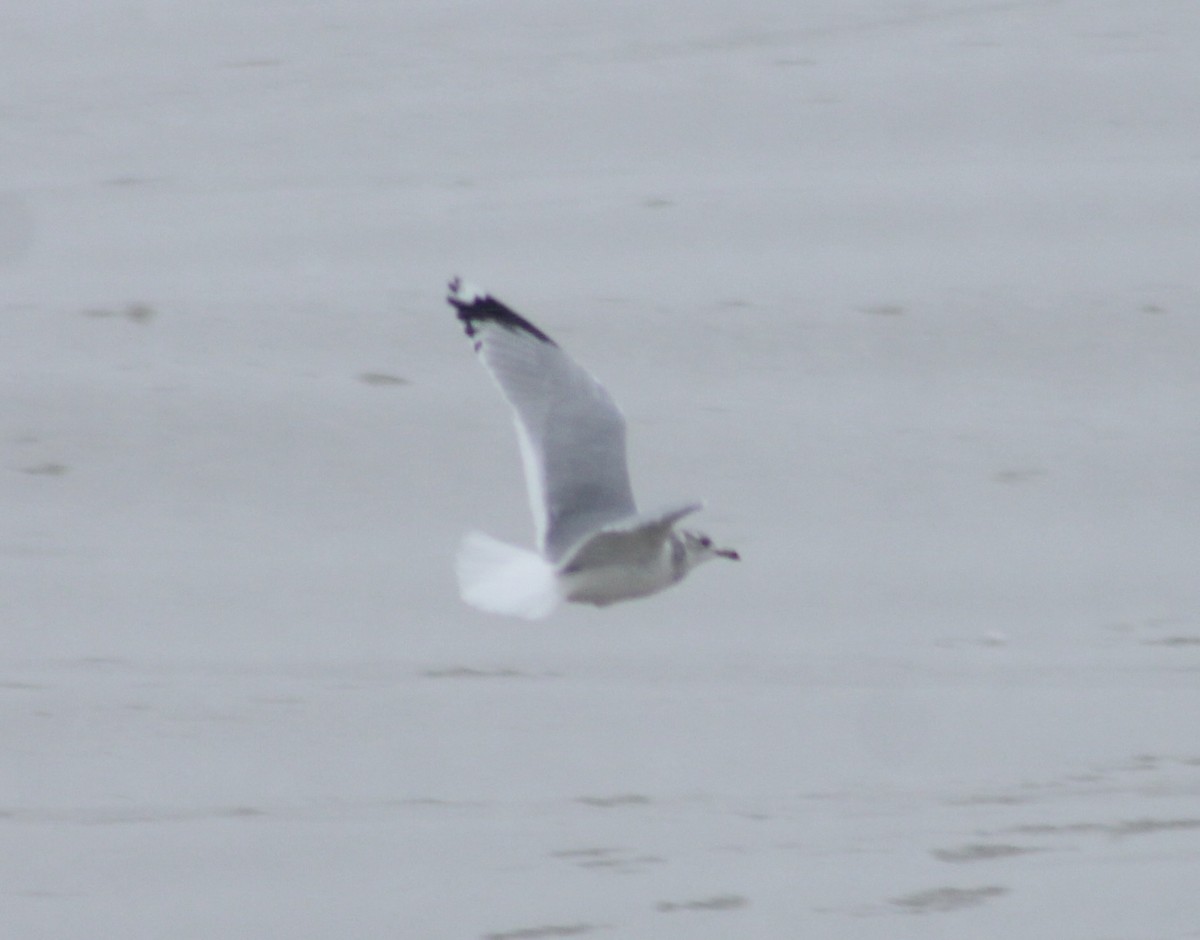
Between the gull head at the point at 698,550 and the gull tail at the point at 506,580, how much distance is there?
1.19 ft

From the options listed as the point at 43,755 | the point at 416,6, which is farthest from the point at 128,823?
the point at 416,6

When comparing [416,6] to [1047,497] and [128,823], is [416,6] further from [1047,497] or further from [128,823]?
[128,823]

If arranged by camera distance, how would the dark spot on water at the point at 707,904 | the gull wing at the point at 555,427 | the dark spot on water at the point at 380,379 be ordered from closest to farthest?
1. the dark spot on water at the point at 707,904
2. the gull wing at the point at 555,427
3. the dark spot on water at the point at 380,379

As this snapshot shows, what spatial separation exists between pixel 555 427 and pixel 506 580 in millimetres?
439

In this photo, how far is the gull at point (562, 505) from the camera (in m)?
3.81

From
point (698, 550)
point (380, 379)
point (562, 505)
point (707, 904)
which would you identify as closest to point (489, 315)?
point (562, 505)

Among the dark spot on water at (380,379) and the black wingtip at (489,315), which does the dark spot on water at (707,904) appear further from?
the dark spot on water at (380,379)

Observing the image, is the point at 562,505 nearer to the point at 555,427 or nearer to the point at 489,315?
the point at 555,427

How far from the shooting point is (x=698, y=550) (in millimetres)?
4266

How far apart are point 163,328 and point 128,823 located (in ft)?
7.33

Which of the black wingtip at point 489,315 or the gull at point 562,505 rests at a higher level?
the black wingtip at point 489,315

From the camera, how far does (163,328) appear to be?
5.74m

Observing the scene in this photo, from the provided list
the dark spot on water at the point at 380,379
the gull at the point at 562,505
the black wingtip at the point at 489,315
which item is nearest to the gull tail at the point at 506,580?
the gull at the point at 562,505

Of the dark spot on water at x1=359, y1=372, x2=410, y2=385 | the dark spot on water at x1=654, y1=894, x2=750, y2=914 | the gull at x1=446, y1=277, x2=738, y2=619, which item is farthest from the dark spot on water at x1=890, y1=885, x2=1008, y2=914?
the dark spot on water at x1=359, y1=372, x2=410, y2=385
